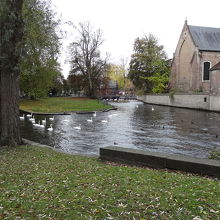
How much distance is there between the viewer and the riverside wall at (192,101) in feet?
123

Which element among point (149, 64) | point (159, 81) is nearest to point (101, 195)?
point (159, 81)

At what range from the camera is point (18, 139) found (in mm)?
11359

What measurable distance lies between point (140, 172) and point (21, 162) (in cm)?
414

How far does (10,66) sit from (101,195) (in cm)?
758

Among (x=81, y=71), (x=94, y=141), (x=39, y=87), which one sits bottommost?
(x=94, y=141)

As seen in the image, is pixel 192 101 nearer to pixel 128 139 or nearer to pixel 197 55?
pixel 197 55

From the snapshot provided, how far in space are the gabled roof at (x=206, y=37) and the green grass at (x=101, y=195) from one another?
49227mm

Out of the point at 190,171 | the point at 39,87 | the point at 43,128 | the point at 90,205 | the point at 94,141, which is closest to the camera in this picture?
the point at 90,205

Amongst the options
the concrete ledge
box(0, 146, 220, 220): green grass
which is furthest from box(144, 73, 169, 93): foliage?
box(0, 146, 220, 220): green grass

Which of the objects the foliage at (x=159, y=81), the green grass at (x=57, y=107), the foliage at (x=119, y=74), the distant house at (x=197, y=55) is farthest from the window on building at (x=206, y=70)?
the foliage at (x=119, y=74)

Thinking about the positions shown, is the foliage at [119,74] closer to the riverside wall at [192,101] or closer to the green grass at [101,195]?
the riverside wall at [192,101]

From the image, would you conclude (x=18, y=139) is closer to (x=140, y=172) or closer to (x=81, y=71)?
(x=140, y=172)

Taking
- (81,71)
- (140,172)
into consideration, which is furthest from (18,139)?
(81,71)

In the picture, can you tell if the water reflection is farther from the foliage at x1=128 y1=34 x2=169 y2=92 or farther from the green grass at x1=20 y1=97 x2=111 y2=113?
the foliage at x1=128 y1=34 x2=169 y2=92
